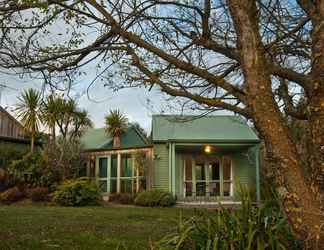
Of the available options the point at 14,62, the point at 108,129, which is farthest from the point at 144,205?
the point at 14,62

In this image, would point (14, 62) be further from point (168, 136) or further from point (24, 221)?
point (168, 136)

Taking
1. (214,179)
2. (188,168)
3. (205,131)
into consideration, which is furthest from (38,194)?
(214,179)

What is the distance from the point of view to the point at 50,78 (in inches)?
219

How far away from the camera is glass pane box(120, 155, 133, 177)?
22.4 meters

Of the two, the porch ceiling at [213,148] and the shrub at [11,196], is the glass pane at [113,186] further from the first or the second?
the shrub at [11,196]

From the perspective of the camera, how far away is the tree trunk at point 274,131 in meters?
2.89

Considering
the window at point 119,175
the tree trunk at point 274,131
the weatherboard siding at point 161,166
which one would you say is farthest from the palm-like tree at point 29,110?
the tree trunk at point 274,131

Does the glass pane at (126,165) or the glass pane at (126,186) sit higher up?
the glass pane at (126,165)

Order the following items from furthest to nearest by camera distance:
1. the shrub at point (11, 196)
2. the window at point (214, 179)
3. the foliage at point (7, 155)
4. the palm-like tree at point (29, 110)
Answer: the palm-like tree at point (29, 110) → the foliage at point (7, 155) → the window at point (214, 179) → the shrub at point (11, 196)

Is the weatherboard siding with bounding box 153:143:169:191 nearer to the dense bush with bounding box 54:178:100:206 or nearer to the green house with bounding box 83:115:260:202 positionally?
the green house with bounding box 83:115:260:202

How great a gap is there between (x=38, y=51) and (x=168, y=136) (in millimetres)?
15996

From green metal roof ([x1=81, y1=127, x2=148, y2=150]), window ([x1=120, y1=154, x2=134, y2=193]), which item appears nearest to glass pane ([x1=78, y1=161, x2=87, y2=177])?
window ([x1=120, y1=154, x2=134, y2=193])

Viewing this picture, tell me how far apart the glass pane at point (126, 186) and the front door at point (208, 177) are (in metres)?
2.85

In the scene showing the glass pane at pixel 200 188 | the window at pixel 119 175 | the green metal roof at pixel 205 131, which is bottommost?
the glass pane at pixel 200 188
